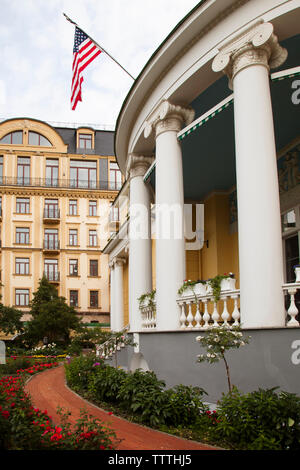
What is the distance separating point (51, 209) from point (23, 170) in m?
4.93

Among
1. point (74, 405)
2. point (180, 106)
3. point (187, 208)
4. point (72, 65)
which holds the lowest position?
point (74, 405)

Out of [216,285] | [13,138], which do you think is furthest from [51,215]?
[216,285]

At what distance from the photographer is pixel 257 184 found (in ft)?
26.8

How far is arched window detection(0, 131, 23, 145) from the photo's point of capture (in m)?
49.6

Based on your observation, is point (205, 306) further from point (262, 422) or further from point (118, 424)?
point (262, 422)

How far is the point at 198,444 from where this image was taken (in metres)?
6.25

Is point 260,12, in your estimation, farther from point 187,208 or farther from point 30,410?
point 187,208

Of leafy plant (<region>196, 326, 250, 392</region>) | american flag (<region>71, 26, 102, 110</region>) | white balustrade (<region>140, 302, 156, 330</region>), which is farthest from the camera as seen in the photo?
american flag (<region>71, 26, 102, 110</region>)

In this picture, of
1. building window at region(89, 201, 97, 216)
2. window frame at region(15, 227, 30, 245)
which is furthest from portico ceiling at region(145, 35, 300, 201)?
window frame at region(15, 227, 30, 245)

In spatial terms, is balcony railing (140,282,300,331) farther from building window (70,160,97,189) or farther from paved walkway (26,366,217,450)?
building window (70,160,97,189)

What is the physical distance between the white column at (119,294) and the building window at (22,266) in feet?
64.7

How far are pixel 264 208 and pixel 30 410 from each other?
478 cm

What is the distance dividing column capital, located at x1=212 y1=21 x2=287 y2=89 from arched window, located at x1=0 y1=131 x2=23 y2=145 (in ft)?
143

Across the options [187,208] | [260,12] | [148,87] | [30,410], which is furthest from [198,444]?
[187,208]
